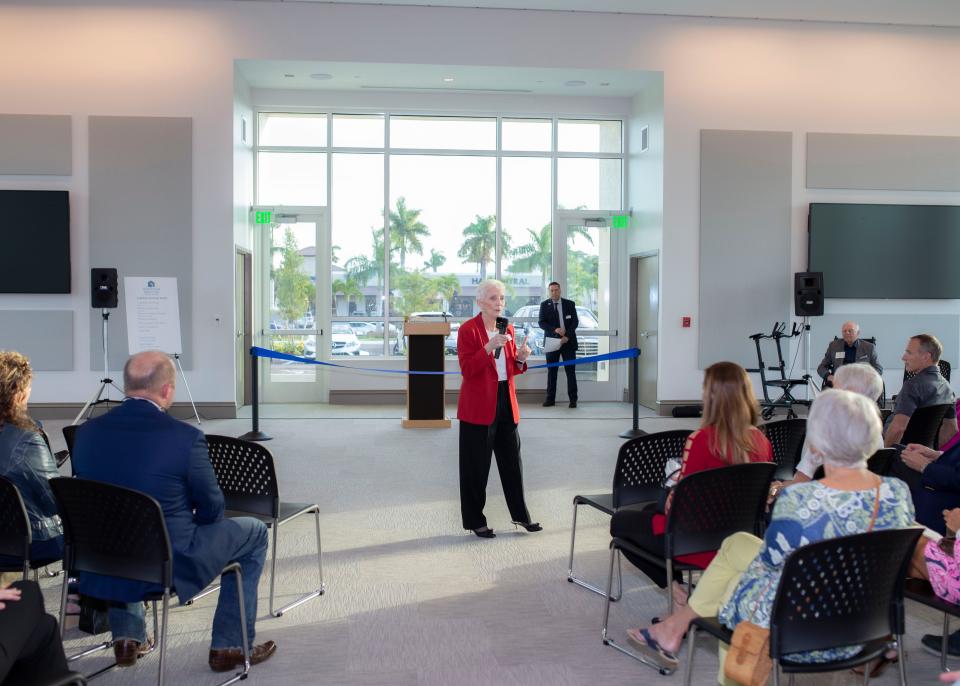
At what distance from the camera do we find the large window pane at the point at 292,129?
1150 cm

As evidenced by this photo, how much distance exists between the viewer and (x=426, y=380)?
30.9 feet

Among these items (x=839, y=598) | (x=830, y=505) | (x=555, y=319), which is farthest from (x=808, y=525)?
(x=555, y=319)

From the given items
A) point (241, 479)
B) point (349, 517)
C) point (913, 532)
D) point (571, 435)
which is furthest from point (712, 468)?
point (571, 435)

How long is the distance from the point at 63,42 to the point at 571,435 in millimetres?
7101

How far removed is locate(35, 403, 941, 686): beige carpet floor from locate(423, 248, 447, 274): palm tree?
5.17 meters

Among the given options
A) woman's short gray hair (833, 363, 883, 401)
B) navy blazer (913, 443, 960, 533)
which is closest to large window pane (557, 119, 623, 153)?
woman's short gray hair (833, 363, 883, 401)

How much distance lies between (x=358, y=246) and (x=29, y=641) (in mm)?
9838

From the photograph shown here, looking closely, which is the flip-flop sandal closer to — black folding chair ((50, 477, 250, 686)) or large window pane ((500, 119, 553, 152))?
black folding chair ((50, 477, 250, 686))

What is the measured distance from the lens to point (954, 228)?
10.8m

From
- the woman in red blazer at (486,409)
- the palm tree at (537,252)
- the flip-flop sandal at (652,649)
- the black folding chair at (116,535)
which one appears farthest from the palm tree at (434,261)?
the black folding chair at (116,535)

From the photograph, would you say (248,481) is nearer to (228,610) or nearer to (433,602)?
(228,610)

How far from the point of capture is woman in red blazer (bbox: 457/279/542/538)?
191 inches

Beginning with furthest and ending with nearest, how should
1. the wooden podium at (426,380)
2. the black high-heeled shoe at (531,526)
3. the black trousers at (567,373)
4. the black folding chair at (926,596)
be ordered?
the black trousers at (567,373), the wooden podium at (426,380), the black high-heeled shoe at (531,526), the black folding chair at (926,596)

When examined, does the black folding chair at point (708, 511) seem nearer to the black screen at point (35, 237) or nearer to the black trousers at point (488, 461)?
the black trousers at point (488, 461)
